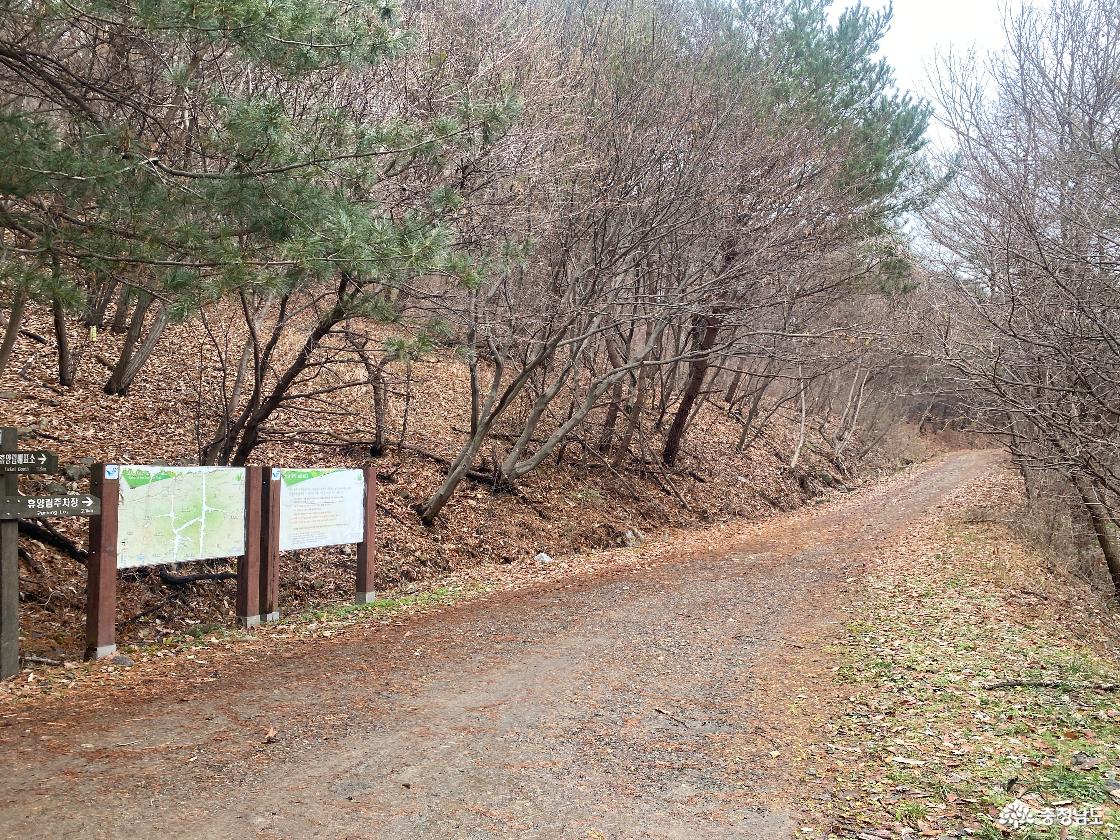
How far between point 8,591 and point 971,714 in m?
6.76

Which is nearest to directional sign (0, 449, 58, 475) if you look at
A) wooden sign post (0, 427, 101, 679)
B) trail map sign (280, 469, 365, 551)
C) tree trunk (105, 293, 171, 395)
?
wooden sign post (0, 427, 101, 679)

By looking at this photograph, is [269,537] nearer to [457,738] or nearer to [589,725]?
[457,738]

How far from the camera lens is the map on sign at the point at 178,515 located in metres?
7.28

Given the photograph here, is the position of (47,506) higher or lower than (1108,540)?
higher

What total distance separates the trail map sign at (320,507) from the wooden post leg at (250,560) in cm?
33

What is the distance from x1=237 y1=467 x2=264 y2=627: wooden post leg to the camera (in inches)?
333

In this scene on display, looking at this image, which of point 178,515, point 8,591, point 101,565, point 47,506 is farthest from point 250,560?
point 8,591

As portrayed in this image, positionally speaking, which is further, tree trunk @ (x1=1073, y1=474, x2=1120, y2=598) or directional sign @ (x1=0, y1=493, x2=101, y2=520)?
tree trunk @ (x1=1073, y1=474, x2=1120, y2=598)

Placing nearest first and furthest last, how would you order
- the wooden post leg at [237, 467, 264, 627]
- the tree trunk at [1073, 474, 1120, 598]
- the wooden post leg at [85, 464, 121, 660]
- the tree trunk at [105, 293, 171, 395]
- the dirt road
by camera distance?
the dirt road → the wooden post leg at [85, 464, 121, 660] → the wooden post leg at [237, 467, 264, 627] → the tree trunk at [1073, 474, 1120, 598] → the tree trunk at [105, 293, 171, 395]

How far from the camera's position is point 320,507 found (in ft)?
30.6

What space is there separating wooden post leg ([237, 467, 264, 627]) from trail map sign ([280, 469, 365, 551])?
33 cm

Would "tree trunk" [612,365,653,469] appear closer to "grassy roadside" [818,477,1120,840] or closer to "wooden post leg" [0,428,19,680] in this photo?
"grassy roadside" [818,477,1120,840]
